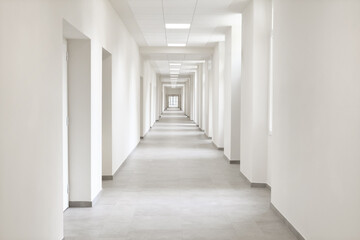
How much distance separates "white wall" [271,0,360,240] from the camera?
11.7 ft

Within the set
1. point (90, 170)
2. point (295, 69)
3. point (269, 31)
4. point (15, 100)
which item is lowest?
point (90, 170)

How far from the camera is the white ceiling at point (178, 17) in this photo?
27.9 feet

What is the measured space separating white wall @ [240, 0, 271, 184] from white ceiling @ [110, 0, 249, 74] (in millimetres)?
480

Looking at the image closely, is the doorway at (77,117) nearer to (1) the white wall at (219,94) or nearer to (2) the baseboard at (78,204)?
(2) the baseboard at (78,204)

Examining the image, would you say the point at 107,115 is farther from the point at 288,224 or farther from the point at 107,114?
the point at 288,224

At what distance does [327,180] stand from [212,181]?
4.82 metres

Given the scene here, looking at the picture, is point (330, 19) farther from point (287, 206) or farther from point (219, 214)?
point (219, 214)

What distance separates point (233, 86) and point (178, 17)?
233 cm

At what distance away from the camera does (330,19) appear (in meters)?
4.05

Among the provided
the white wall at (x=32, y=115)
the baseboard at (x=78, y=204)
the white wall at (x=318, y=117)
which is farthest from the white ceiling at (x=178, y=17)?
the baseboard at (x=78, y=204)

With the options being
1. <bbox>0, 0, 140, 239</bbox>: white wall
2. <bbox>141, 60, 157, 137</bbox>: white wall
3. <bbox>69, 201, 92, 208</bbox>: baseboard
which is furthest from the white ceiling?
<bbox>141, 60, 157, 137</bbox>: white wall

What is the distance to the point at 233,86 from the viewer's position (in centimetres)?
Answer: 1109

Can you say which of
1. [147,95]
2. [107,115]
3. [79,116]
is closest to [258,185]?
[107,115]

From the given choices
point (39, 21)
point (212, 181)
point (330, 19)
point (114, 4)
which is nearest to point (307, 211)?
point (330, 19)
